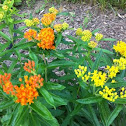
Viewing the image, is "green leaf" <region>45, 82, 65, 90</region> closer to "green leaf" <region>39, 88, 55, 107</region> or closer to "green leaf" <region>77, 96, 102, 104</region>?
"green leaf" <region>39, 88, 55, 107</region>

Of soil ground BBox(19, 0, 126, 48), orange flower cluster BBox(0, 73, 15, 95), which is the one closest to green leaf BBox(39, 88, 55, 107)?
orange flower cluster BBox(0, 73, 15, 95)

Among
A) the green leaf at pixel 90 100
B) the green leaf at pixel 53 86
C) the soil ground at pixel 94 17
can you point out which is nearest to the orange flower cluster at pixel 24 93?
the green leaf at pixel 53 86

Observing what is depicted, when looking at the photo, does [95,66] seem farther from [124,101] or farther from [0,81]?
[0,81]

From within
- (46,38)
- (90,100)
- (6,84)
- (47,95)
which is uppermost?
(46,38)

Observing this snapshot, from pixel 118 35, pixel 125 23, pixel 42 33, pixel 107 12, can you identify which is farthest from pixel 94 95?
pixel 107 12

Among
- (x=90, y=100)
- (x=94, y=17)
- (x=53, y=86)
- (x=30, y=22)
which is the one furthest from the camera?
(x=94, y=17)

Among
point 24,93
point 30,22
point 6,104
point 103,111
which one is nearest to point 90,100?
point 103,111

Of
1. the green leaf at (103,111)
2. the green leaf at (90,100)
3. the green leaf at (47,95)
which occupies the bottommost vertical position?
the green leaf at (103,111)

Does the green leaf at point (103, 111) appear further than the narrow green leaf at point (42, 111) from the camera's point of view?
Yes

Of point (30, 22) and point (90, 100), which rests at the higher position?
point (30, 22)

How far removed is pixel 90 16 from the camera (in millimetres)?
4836

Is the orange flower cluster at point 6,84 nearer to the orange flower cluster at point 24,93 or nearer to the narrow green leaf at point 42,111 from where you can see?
the orange flower cluster at point 24,93

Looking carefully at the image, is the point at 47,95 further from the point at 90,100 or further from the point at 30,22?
the point at 30,22

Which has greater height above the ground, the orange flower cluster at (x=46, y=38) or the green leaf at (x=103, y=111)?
the orange flower cluster at (x=46, y=38)
